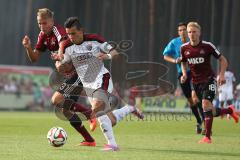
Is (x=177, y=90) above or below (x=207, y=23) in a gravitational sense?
below

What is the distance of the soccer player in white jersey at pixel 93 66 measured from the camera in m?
10.4

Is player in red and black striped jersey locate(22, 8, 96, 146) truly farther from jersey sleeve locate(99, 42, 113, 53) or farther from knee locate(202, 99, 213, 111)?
knee locate(202, 99, 213, 111)

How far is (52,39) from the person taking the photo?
469 inches

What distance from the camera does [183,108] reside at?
2664cm

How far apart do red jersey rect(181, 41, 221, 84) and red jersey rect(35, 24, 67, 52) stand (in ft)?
8.80

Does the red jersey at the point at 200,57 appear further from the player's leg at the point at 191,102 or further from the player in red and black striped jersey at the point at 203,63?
the player's leg at the point at 191,102

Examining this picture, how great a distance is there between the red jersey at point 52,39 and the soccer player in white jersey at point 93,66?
0.78 metres

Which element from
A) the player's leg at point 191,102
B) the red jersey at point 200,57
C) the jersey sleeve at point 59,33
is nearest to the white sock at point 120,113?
the red jersey at point 200,57

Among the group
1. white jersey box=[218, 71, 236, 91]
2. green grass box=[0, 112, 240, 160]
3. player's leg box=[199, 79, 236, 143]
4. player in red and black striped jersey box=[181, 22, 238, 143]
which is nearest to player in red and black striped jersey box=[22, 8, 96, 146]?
green grass box=[0, 112, 240, 160]

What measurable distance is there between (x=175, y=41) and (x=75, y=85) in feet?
15.3

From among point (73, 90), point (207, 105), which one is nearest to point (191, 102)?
point (207, 105)

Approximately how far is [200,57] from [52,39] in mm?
3044

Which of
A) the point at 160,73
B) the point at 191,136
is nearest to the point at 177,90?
the point at 160,73

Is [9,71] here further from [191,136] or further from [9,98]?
[191,136]
